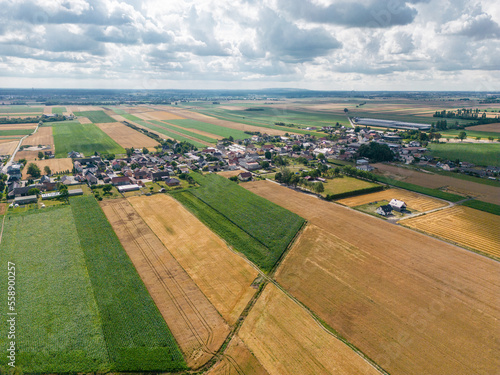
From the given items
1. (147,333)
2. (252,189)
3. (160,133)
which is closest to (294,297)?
(147,333)

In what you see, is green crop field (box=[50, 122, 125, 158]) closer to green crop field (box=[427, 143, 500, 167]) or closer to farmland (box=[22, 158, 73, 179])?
farmland (box=[22, 158, 73, 179])

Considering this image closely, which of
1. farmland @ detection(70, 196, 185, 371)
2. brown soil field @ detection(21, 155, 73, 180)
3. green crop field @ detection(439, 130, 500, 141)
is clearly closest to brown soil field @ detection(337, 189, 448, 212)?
farmland @ detection(70, 196, 185, 371)

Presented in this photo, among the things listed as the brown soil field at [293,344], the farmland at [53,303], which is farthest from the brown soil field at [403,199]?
the farmland at [53,303]

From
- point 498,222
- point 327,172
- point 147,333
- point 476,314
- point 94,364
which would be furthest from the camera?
point 327,172

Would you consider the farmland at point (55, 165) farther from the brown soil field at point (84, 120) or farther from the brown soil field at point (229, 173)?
the brown soil field at point (84, 120)

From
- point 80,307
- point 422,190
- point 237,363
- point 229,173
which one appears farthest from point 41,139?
point 422,190

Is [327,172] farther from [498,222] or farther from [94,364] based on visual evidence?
[94,364]

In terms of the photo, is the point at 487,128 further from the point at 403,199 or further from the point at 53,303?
the point at 53,303
